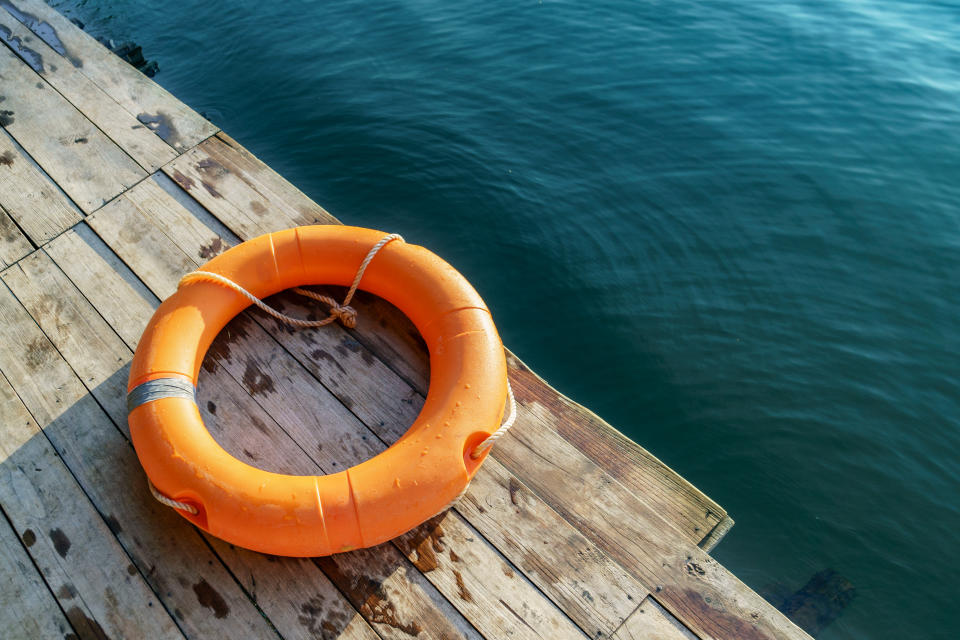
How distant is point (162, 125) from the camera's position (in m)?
3.42

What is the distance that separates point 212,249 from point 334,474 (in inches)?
55.5

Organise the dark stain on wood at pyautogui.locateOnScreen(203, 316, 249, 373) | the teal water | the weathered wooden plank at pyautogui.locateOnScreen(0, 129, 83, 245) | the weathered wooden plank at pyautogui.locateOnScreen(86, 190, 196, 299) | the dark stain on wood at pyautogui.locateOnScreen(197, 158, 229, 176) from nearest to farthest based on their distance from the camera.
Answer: the dark stain on wood at pyautogui.locateOnScreen(203, 316, 249, 373) < the weathered wooden plank at pyautogui.locateOnScreen(86, 190, 196, 299) < the weathered wooden plank at pyautogui.locateOnScreen(0, 129, 83, 245) < the teal water < the dark stain on wood at pyautogui.locateOnScreen(197, 158, 229, 176)

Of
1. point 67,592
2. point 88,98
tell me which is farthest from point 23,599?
point 88,98

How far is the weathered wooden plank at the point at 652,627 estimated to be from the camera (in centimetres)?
188

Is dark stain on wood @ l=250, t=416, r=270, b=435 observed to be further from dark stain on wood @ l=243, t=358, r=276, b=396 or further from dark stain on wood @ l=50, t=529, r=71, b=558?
dark stain on wood @ l=50, t=529, r=71, b=558

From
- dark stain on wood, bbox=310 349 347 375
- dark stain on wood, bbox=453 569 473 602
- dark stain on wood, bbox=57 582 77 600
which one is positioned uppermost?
dark stain on wood, bbox=310 349 347 375

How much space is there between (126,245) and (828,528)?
349 centimetres

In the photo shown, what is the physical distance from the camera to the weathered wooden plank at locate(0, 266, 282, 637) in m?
1.87

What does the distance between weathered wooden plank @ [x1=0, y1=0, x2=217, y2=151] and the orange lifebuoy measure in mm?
1377

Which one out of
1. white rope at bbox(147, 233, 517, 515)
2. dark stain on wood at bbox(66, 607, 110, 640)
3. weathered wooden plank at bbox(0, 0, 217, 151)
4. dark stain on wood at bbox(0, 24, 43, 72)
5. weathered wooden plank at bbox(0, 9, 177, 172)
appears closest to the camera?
dark stain on wood at bbox(66, 607, 110, 640)

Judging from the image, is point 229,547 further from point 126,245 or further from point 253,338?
point 126,245

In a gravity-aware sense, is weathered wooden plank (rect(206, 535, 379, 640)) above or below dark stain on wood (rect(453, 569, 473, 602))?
below

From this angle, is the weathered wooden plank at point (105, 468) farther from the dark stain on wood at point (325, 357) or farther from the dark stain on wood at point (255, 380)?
the dark stain on wood at point (325, 357)

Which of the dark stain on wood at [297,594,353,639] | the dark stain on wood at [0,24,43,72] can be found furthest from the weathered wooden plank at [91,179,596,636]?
the dark stain on wood at [0,24,43,72]
